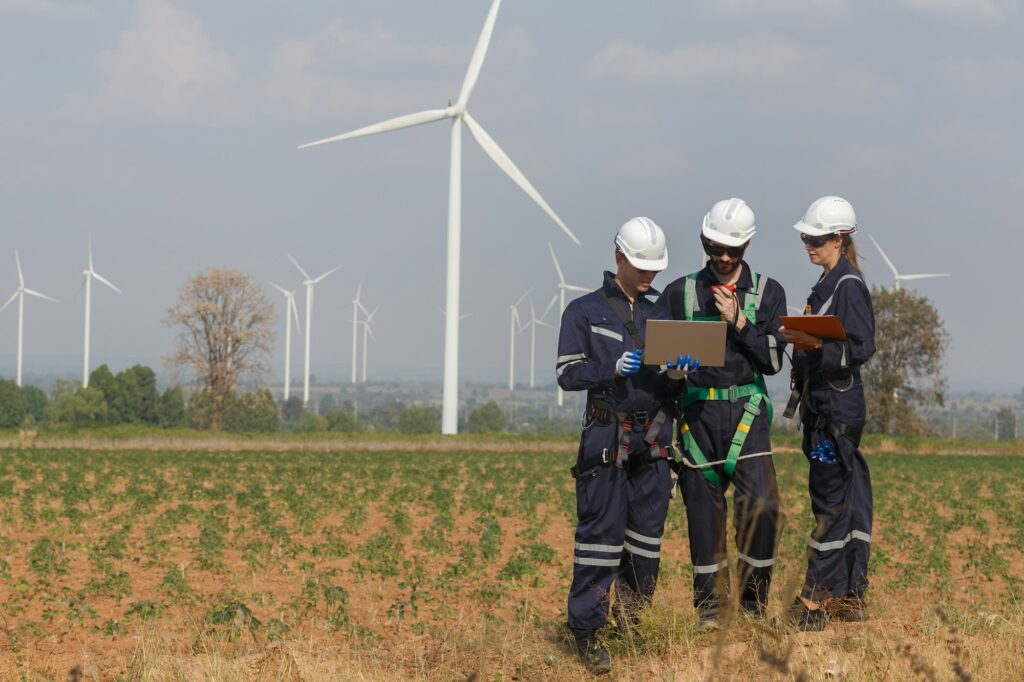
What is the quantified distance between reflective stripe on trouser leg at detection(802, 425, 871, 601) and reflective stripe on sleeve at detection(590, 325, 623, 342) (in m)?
1.43

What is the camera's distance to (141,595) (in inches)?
429

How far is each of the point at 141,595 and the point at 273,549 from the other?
2953 millimetres

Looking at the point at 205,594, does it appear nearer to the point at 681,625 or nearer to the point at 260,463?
the point at 681,625

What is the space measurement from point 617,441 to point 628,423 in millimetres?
120

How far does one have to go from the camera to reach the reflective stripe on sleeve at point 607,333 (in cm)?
654

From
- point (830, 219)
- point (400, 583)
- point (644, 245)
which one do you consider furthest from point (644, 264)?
point (400, 583)

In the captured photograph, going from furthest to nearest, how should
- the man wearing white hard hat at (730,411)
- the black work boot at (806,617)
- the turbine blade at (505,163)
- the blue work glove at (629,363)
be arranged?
the turbine blade at (505,163) → the black work boot at (806,617) → the man wearing white hard hat at (730,411) → the blue work glove at (629,363)

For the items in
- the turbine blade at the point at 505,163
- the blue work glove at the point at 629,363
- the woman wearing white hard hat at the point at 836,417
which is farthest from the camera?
the turbine blade at the point at 505,163

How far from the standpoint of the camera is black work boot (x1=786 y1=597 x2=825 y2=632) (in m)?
6.67

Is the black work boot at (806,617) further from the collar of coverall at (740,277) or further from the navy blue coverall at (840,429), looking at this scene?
the collar of coverall at (740,277)

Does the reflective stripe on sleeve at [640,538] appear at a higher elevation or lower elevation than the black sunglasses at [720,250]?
lower

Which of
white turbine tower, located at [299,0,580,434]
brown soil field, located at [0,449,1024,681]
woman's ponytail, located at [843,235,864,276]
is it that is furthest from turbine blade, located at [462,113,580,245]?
woman's ponytail, located at [843,235,864,276]

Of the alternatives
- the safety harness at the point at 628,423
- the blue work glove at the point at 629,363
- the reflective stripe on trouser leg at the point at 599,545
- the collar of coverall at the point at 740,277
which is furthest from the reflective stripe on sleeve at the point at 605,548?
the collar of coverall at the point at 740,277

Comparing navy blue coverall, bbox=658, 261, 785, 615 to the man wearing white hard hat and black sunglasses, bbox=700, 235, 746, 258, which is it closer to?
the man wearing white hard hat
